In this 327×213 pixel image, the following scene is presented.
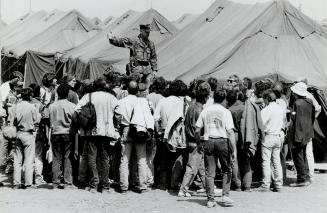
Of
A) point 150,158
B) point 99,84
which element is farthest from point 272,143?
point 99,84

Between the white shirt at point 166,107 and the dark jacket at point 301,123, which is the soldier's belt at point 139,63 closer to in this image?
the white shirt at point 166,107

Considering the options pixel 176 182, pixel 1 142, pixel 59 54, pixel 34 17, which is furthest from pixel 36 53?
pixel 176 182

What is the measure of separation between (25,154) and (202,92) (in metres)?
3.02

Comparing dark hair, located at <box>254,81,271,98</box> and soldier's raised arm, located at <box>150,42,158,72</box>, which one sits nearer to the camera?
dark hair, located at <box>254,81,271,98</box>

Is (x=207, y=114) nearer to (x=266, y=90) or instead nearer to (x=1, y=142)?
(x=266, y=90)

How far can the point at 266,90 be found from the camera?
9.20 meters

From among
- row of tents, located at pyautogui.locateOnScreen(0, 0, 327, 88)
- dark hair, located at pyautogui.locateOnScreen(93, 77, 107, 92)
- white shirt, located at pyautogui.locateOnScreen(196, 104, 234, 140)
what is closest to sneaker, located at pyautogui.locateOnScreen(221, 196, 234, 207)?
white shirt, located at pyautogui.locateOnScreen(196, 104, 234, 140)

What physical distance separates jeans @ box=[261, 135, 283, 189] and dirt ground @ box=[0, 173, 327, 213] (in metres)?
0.21

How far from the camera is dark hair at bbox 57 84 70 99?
8719mm

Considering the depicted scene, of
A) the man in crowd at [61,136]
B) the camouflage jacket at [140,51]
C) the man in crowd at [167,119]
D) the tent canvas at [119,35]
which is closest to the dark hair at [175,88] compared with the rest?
the man in crowd at [167,119]

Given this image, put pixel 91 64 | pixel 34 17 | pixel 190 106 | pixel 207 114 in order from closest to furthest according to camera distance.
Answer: pixel 207 114 < pixel 190 106 < pixel 91 64 < pixel 34 17

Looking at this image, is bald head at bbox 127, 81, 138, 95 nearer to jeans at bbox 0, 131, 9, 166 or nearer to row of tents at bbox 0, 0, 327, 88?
jeans at bbox 0, 131, 9, 166

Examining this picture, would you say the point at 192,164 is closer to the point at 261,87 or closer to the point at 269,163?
the point at 269,163

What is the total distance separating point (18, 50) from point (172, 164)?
18.3 meters
